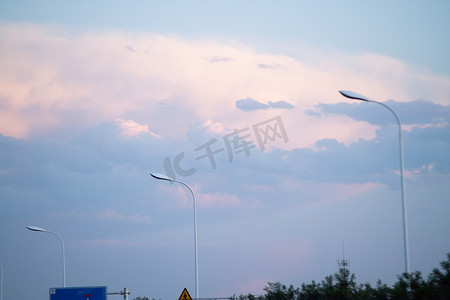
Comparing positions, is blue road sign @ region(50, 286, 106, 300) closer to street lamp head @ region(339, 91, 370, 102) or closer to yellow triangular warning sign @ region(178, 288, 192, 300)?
yellow triangular warning sign @ region(178, 288, 192, 300)

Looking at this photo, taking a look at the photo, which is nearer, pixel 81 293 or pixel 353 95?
pixel 353 95

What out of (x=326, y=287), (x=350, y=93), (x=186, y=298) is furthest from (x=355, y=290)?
(x=350, y=93)

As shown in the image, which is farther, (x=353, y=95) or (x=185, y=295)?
(x=185, y=295)

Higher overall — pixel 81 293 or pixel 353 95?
pixel 353 95

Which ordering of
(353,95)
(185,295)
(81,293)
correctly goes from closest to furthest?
(353,95) → (185,295) → (81,293)

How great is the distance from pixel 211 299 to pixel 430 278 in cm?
1554

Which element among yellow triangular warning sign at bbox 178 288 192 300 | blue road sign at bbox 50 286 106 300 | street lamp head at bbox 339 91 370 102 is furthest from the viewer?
blue road sign at bbox 50 286 106 300

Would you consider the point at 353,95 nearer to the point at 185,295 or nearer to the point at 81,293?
the point at 185,295

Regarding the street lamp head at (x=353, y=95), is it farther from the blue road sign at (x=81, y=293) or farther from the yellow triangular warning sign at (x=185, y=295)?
the blue road sign at (x=81, y=293)

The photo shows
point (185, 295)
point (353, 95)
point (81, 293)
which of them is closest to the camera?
point (353, 95)

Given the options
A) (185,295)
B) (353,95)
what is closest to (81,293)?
(185,295)

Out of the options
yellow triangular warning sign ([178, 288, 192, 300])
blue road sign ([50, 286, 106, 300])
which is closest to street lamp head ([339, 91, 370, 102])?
yellow triangular warning sign ([178, 288, 192, 300])

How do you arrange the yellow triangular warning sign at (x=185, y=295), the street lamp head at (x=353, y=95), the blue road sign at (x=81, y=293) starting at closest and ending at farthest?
the street lamp head at (x=353, y=95) → the yellow triangular warning sign at (x=185, y=295) → the blue road sign at (x=81, y=293)

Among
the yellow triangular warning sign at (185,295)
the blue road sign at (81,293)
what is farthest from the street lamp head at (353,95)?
Result: the blue road sign at (81,293)
